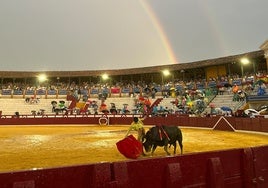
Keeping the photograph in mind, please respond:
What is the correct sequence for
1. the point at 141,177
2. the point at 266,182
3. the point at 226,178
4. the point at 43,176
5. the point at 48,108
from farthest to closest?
1. the point at 48,108
2. the point at 266,182
3. the point at 226,178
4. the point at 141,177
5. the point at 43,176

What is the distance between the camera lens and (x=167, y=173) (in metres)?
3.88

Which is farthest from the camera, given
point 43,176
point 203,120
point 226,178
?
point 203,120

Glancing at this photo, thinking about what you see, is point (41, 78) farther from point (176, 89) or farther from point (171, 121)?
point (171, 121)

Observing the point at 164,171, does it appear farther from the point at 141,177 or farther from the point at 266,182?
the point at 266,182

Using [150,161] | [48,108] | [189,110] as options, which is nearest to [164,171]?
[150,161]

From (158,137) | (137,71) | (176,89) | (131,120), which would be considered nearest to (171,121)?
(131,120)

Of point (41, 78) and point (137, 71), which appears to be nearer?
point (137, 71)

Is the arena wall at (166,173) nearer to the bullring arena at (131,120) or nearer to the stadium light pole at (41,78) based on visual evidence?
the bullring arena at (131,120)

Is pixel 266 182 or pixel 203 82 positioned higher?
pixel 203 82

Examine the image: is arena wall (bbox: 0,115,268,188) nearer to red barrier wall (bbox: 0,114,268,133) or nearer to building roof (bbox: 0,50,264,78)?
red barrier wall (bbox: 0,114,268,133)

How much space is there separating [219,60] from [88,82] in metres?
20.8

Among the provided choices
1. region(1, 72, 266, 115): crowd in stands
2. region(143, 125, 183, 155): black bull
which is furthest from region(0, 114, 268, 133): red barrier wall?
region(143, 125, 183, 155): black bull

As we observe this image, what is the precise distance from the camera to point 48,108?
4069 cm

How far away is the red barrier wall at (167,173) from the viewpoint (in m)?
3.12
